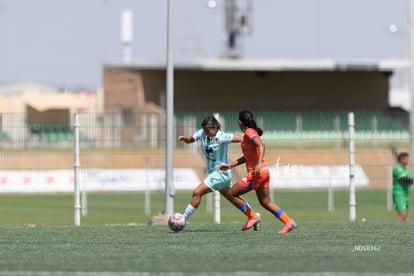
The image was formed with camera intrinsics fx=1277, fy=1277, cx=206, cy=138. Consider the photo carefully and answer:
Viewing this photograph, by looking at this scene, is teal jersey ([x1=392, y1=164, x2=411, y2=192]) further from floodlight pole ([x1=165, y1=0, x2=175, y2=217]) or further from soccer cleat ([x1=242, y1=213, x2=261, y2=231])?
soccer cleat ([x1=242, y1=213, x2=261, y2=231])

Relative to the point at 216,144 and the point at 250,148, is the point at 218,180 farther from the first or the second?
the point at 250,148

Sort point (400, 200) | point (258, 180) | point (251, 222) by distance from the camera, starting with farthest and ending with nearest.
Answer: point (400, 200), point (251, 222), point (258, 180)

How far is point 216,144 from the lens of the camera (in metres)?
19.9

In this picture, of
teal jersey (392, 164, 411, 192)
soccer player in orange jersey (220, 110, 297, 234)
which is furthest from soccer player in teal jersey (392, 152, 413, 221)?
soccer player in orange jersey (220, 110, 297, 234)

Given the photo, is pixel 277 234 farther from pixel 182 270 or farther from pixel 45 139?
pixel 45 139

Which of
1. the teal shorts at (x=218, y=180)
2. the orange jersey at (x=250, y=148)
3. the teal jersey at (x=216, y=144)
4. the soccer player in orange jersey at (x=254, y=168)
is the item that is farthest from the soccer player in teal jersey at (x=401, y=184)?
the orange jersey at (x=250, y=148)

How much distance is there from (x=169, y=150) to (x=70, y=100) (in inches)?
2560

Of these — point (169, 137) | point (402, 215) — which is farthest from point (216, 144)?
point (402, 215)

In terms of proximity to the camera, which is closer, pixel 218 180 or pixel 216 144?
pixel 218 180

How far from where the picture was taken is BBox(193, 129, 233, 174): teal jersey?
19.9 m

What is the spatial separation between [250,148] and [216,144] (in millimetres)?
1118

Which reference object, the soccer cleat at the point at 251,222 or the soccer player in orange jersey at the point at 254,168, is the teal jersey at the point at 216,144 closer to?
the soccer player in orange jersey at the point at 254,168

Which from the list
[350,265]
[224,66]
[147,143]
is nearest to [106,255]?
[350,265]

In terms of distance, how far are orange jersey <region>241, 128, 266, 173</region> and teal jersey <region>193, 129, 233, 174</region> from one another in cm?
87
